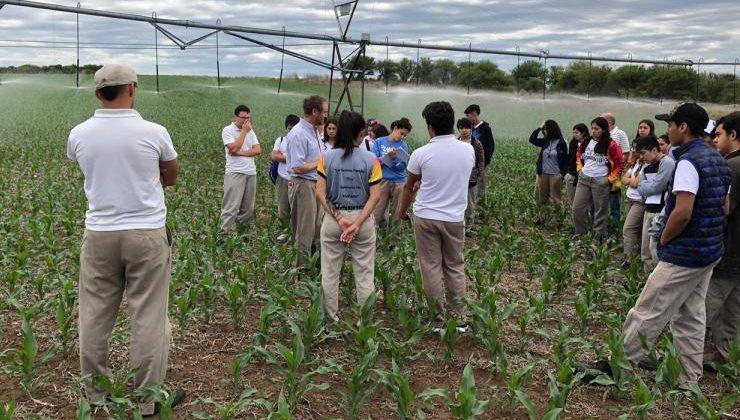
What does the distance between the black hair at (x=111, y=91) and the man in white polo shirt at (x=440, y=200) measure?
2.45 meters

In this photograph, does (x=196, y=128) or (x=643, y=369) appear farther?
(x=196, y=128)

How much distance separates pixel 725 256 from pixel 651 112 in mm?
20959

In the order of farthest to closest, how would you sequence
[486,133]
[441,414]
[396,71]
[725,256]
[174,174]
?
1. [396,71]
2. [486,133]
3. [725,256]
4. [441,414]
5. [174,174]

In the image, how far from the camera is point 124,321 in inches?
223

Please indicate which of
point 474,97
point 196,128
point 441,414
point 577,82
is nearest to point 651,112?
point 577,82

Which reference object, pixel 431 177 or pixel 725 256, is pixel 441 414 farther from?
pixel 725 256

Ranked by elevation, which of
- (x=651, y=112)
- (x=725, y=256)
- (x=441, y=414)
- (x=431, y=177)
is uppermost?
(x=651, y=112)

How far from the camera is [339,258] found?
5.50 meters

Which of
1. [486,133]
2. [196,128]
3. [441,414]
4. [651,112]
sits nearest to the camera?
[441,414]

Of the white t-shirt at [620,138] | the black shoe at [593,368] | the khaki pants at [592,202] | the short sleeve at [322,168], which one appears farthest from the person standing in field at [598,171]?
the short sleeve at [322,168]

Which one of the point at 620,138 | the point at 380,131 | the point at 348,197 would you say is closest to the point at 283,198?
the point at 380,131

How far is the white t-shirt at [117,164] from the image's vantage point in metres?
3.67

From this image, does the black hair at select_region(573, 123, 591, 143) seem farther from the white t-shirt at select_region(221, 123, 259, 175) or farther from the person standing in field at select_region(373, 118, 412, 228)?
the white t-shirt at select_region(221, 123, 259, 175)

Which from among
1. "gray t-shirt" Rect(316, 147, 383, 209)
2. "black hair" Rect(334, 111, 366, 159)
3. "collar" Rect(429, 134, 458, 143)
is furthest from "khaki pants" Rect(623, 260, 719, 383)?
"black hair" Rect(334, 111, 366, 159)
